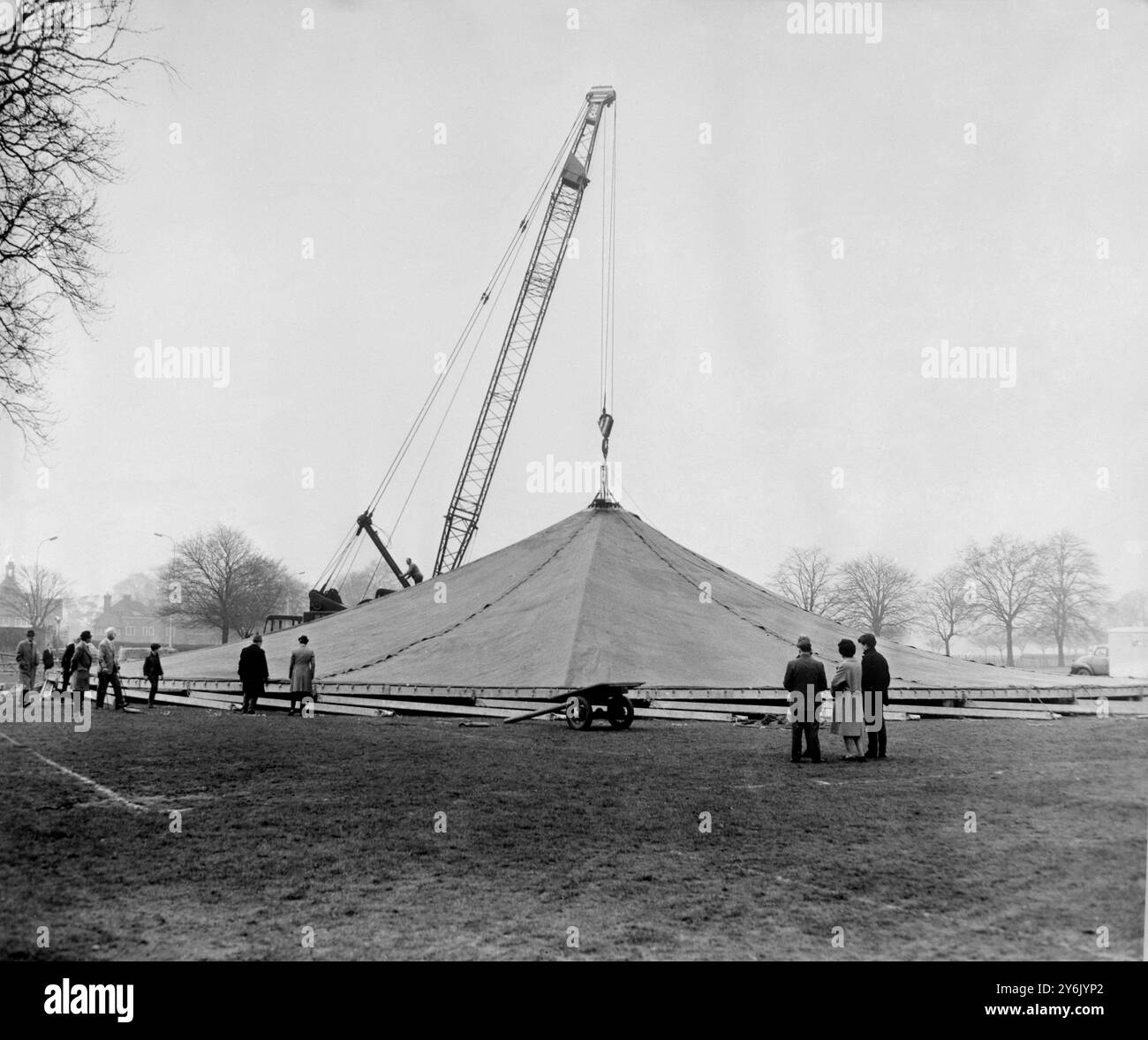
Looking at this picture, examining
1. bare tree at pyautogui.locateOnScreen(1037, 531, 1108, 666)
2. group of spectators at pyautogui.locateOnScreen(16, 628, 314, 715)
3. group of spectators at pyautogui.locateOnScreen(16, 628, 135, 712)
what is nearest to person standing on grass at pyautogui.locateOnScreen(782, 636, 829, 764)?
bare tree at pyautogui.locateOnScreen(1037, 531, 1108, 666)

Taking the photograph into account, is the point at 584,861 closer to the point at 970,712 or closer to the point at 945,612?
the point at 970,712

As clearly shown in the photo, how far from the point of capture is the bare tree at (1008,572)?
31.3ft

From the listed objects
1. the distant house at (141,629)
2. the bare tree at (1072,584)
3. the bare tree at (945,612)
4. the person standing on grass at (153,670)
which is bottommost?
the distant house at (141,629)

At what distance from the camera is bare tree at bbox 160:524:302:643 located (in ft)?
183

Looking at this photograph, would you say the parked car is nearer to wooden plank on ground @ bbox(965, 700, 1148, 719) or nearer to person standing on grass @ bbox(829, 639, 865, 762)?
wooden plank on ground @ bbox(965, 700, 1148, 719)

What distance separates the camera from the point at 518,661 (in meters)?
22.0

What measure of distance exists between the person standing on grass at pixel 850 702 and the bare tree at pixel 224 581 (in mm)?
47844

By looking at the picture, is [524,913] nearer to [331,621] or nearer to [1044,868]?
[1044,868]

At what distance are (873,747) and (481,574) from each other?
1968cm

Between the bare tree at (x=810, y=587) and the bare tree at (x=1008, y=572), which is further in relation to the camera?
the bare tree at (x=810, y=587)

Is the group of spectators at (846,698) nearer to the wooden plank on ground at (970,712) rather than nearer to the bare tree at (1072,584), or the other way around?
the bare tree at (1072,584)

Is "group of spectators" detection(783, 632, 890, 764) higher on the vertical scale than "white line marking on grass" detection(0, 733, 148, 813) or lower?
higher

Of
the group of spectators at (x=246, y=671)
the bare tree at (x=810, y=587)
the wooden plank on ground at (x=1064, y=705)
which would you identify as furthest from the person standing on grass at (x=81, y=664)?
the wooden plank on ground at (x=1064, y=705)

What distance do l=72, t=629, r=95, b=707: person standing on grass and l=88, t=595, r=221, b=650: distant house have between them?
5558 cm
